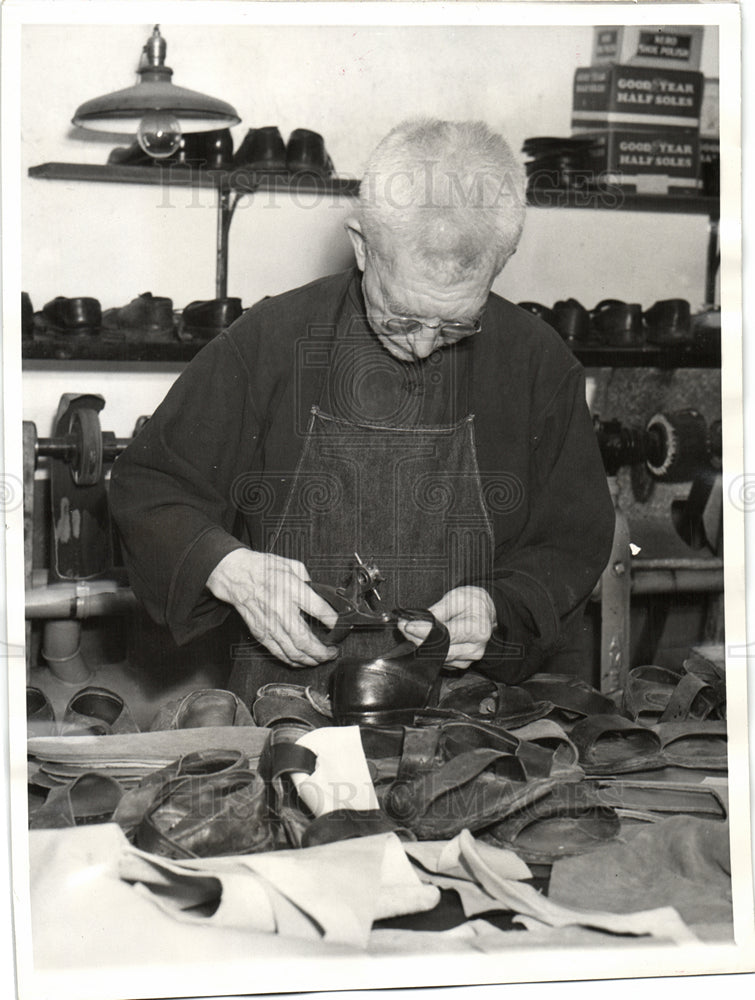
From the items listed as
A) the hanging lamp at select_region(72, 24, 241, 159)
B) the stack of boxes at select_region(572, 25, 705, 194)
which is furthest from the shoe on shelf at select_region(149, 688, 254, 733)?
the stack of boxes at select_region(572, 25, 705, 194)

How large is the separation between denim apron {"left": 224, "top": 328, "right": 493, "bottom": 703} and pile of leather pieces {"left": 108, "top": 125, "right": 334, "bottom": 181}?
72 cm

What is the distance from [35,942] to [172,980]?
155mm

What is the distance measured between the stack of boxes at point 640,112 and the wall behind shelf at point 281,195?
2.2 inches

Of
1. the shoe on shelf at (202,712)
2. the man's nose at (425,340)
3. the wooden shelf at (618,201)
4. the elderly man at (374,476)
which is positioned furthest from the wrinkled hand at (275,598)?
the wooden shelf at (618,201)

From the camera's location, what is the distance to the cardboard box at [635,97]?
168 cm

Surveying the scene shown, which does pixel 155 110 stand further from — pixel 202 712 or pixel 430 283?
pixel 202 712

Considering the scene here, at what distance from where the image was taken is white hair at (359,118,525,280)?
3.76 feet

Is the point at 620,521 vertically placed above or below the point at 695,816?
above

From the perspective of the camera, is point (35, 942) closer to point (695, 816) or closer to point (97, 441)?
point (695, 816)

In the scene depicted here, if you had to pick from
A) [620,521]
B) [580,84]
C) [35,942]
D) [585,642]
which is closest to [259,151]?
[580,84]

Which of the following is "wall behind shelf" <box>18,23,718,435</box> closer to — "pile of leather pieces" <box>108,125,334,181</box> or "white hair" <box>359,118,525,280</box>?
"pile of leather pieces" <box>108,125,334,181</box>

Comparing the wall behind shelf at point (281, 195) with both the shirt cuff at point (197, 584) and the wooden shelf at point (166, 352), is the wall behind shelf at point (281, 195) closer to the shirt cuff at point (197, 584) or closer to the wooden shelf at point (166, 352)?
the wooden shelf at point (166, 352)

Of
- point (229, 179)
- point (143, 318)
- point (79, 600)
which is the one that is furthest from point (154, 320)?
point (79, 600)

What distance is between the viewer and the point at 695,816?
1041 millimetres
